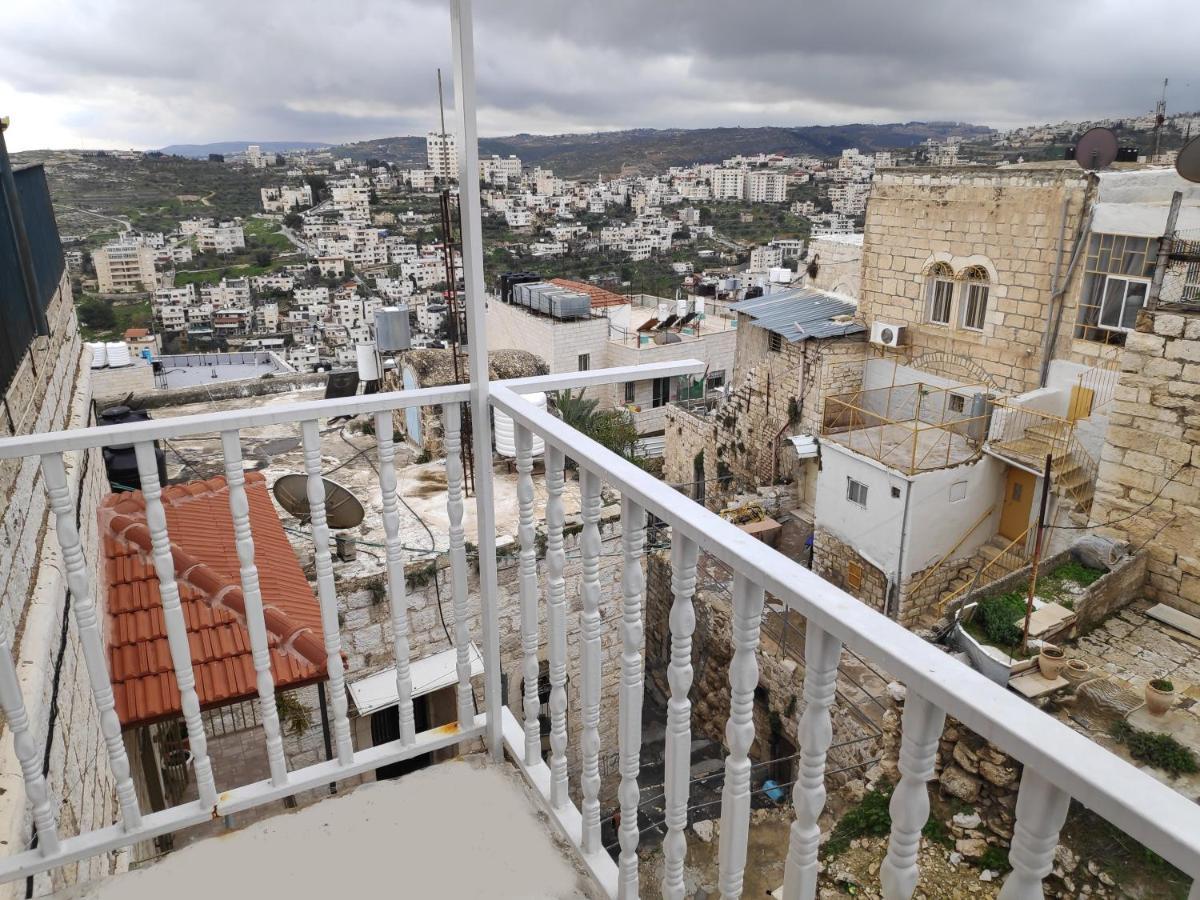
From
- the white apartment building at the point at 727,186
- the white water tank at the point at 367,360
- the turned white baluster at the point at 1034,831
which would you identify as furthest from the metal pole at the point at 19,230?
the white apartment building at the point at 727,186

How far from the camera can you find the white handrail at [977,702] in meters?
0.59

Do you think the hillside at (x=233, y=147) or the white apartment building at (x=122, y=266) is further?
the white apartment building at (x=122, y=266)

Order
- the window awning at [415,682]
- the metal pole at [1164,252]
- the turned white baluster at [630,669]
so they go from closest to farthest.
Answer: the turned white baluster at [630,669], the window awning at [415,682], the metal pole at [1164,252]

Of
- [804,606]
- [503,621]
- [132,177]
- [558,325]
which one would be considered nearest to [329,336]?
[558,325]

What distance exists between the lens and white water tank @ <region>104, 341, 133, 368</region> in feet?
29.3

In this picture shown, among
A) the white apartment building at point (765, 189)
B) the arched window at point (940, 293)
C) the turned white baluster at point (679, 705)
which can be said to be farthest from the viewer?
the white apartment building at point (765, 189)

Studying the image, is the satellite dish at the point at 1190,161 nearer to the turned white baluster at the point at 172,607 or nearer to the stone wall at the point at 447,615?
the stone wall at the point at 447,615

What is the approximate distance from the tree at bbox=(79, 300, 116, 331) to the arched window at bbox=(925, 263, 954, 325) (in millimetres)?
10714

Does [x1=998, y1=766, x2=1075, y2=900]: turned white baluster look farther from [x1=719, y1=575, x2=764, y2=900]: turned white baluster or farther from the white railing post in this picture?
the white railing post

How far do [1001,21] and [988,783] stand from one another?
164 inches

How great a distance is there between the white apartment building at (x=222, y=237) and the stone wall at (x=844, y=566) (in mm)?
7216

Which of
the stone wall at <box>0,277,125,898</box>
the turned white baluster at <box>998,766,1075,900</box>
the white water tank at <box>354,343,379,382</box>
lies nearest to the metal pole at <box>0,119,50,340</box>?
the stone wall at <box>0,277,125,898</box>

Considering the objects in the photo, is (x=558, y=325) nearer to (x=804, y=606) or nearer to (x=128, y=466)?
(x=128, y=466)

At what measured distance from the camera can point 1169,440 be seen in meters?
7.20
